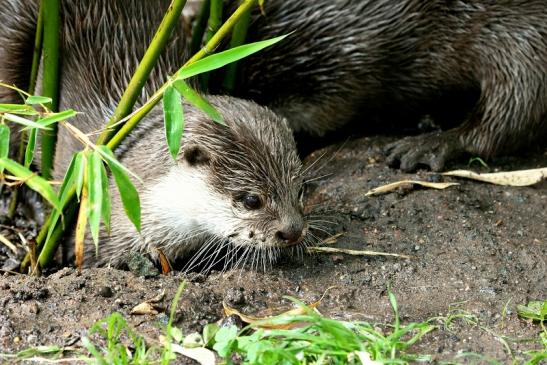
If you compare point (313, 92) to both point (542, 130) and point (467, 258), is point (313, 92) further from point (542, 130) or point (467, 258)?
point (467, 258)

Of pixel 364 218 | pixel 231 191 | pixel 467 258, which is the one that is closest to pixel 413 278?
pixel 467 258

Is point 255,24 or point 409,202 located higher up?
point 255,24

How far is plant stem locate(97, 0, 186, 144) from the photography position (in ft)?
8.05

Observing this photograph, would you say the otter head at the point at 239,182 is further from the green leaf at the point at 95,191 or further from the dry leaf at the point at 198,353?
the green leaf at the point at 95,191

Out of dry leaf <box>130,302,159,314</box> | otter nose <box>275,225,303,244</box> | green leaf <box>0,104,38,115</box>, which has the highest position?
green leaf <box>0,104,38,115</box>

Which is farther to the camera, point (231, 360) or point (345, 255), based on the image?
point (345, 255)

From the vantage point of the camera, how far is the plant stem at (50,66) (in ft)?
9.19

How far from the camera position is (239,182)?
9.31 ft

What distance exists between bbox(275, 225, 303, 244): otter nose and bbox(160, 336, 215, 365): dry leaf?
0.57m

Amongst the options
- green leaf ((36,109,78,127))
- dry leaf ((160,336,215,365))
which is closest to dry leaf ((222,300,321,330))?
dry leaf ((160,336,215,365))

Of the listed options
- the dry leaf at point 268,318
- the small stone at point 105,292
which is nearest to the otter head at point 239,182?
the dry leaf at point 268,318

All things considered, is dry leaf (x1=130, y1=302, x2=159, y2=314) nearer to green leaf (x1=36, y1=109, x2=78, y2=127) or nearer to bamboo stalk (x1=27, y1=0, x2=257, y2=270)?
bamboo stalk (x1=27, y1=0, x2=257, y2=270)

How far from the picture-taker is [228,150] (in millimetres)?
2830

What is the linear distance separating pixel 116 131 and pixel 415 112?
1.80 metres
